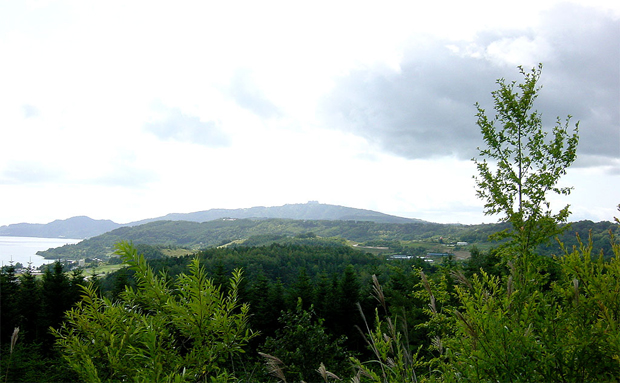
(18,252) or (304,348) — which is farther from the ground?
(18,252)

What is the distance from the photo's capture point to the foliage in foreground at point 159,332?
2.52 m

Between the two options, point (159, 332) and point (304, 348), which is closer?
point (159, 332)

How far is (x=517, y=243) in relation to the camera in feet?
29.2

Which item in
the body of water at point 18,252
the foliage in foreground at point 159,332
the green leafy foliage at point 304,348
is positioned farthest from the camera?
the body of water at point 18,252

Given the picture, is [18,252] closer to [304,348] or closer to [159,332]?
[304,348]

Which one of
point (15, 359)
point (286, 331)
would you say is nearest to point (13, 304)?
point (15, 359)

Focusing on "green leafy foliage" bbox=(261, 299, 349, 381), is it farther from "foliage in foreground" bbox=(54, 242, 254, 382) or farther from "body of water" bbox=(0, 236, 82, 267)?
"body of water" bbox=(0, 236, 82, 267)

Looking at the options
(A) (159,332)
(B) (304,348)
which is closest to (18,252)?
(B) (304,348)

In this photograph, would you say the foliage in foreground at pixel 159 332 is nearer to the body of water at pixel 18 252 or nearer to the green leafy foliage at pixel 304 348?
the green leafy foliage at pixel 304 348

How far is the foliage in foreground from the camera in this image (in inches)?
99.3

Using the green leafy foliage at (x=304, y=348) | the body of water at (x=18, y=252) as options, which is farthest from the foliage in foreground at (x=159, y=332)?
the body of water at (x=18, y=252)

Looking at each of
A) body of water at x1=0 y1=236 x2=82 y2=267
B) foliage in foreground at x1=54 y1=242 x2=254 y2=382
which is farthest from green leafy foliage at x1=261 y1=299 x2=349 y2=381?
body of water at x1=0 y1=236 x2=82 y2=267

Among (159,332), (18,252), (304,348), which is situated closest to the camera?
(159,332)

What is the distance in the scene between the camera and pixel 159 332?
2.60 metres
